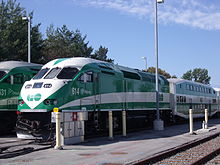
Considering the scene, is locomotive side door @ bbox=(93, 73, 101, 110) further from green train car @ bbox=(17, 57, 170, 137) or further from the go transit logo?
the go transit logo

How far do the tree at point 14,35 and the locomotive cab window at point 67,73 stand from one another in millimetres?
16725

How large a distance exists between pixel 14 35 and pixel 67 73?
65.3 ft

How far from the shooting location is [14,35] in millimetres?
31328

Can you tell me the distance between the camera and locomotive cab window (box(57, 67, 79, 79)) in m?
13.3

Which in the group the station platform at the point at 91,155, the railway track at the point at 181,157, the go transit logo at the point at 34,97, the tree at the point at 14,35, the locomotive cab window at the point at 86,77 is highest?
the tree at the point at 14,35

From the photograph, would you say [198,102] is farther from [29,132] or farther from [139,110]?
[29,132]

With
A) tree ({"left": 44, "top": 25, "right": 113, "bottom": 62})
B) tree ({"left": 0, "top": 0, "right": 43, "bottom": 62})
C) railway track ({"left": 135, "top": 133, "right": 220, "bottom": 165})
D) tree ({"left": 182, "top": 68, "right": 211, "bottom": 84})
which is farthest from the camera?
tree ({"left": 182, "top": 68, "right": 211, "bottom": 84})

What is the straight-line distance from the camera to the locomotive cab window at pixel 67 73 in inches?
523

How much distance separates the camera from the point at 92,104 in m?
14.2

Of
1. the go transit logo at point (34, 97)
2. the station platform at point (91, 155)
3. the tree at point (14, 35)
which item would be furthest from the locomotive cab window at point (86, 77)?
the tree at point (14, 35)

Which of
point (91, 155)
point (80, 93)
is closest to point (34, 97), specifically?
point (80, 93)

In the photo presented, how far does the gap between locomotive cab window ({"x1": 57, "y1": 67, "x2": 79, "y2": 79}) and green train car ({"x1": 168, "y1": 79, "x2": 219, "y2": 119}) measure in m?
12.6

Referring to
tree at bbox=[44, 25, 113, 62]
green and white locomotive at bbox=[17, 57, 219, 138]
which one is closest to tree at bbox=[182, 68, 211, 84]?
tree at bbox=[44, 25, 113, 62]

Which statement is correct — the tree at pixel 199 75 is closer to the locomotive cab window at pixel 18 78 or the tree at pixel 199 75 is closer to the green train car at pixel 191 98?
the green train car at pixel 191 98
